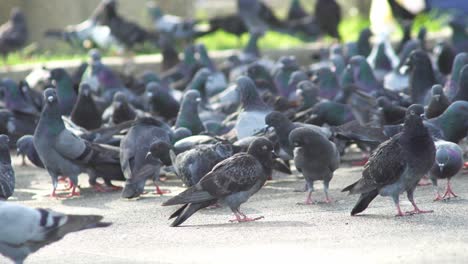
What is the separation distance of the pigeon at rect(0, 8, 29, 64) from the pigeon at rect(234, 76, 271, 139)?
8745 millimetres

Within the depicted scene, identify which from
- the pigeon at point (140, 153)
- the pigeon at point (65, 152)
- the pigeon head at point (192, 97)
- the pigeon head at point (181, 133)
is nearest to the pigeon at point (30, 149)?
the pigeon at point (65, 152)

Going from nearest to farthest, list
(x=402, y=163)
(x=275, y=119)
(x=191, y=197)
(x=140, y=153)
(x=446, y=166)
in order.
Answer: (x=402, y=163) → (x=191, y=197) → (x=446, y=166) → (x=275, y=119) → (x=140, y=153)

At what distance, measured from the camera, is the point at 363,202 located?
841 cm

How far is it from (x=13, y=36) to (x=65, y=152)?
958 centimetres

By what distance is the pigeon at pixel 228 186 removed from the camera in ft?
27.2

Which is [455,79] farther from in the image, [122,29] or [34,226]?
[122,29]

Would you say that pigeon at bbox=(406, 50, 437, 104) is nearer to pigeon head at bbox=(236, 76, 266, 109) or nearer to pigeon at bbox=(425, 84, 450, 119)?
pigeon at bbox=(425, 84, 450, 119)

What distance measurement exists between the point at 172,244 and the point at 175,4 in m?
16.4

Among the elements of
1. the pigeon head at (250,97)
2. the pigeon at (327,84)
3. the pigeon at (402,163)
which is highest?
the pigeon at (402,163)

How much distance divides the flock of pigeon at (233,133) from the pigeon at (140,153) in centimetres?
1

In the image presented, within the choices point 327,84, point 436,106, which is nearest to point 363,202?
point 436,106

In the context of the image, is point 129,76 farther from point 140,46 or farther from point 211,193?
point 211,193

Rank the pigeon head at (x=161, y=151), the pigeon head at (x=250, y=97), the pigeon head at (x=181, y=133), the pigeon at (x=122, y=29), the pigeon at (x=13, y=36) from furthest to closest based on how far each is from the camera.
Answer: the pigeon at (x=122, y=29), the pigeon at (x=13, y=36), the pigeon head at (x=250, y=97), the pigeon head at (x=181, y=133), the pigeon head at (x=161, y=151)

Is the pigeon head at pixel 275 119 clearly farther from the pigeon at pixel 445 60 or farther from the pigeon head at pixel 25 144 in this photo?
the pigeon at pixel 445 60
